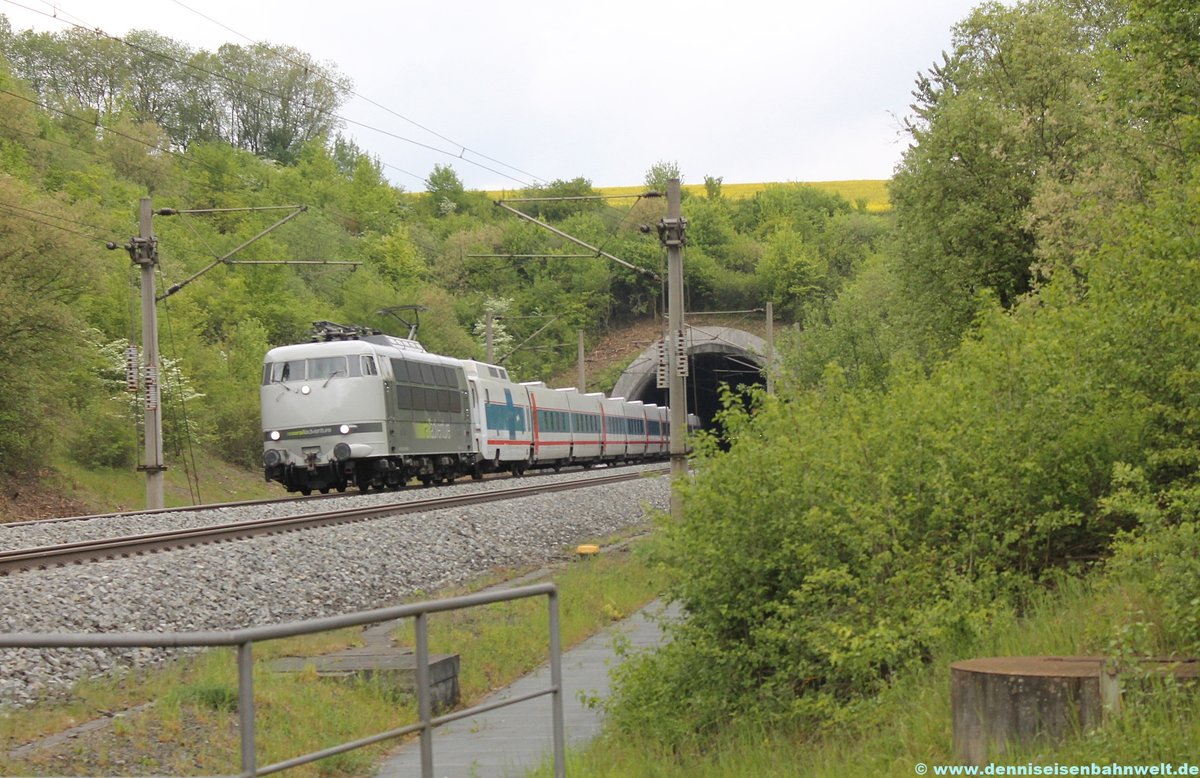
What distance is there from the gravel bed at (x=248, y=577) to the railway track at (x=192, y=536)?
1.06m

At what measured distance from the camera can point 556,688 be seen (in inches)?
288

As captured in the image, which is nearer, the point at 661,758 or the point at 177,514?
the point at 661,758

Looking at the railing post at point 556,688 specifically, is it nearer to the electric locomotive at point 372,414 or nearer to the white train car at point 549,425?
the electric locomotive at point 372,414

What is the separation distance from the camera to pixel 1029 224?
29359 millimetres

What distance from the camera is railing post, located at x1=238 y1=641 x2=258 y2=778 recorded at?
4.50 metres

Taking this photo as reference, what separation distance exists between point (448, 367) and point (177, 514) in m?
14.8

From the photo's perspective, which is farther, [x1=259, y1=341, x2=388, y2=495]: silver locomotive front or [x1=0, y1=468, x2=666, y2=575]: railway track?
[x1=259, y1=341, x2=388, y2=495]: silver locomotive front

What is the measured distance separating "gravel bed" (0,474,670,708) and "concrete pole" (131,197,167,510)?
418 centimetres

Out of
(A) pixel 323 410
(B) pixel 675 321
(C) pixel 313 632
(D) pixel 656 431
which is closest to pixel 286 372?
(A) pixel 323 410

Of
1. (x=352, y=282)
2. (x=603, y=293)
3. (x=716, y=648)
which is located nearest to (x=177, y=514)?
(x=716, y=648)

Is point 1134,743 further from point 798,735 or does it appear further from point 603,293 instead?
point 603,293

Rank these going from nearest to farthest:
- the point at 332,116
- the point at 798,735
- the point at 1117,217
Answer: the point at 798,735
the point at 1117,217
the point at 332,116

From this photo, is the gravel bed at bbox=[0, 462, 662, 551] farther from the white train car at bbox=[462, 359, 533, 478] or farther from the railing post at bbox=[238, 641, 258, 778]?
the railing post at bbox=[238, 641, 258, 778]

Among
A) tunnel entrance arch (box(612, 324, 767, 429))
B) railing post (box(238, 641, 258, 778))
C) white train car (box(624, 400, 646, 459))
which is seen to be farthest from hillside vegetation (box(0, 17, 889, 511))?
railing post (box(238, 641, 258, 778))
